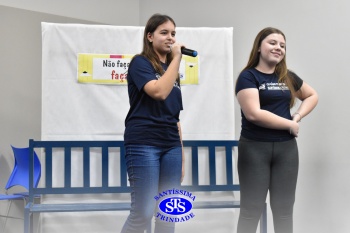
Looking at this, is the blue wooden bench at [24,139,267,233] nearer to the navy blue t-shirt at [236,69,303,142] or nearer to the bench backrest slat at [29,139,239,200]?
the bench backrest slat at [29,139,239,200]

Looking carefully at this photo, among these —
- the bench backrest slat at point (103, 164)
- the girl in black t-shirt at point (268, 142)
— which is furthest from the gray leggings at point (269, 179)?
the bench backrest slat at point (103, 164)

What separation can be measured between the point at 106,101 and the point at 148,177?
1.06m

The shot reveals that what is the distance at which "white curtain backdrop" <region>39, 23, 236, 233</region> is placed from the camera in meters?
2.23

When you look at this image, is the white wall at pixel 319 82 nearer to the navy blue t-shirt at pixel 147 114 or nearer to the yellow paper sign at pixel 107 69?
the yellow paper sign at pixel 107 69

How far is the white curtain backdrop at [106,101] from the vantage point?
2.23m

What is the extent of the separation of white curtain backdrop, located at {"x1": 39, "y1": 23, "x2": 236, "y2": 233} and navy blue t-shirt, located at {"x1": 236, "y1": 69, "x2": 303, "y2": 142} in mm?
812

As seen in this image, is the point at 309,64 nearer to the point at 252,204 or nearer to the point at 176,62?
the point at 252,204

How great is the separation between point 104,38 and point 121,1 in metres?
1.55

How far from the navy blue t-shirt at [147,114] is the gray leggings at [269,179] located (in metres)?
0.27

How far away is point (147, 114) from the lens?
1301mm

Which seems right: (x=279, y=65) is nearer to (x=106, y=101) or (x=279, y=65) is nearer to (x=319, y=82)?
(x=319, y=82)

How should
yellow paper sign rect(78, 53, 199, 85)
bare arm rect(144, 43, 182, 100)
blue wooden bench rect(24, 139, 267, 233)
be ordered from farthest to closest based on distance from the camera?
yellow paper sign rect(78, 53, 199, 85), blue wooden bench rect(24, 139, 267, 233), bare arm rect(144, 43, 182, 100)

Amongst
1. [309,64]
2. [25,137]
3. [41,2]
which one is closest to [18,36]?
[41,2]

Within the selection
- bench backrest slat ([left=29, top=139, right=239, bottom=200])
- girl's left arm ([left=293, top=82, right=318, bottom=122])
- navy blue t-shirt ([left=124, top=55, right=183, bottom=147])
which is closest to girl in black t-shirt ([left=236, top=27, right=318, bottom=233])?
girl's left arm ([left=293, top=82, right=318, bottom=122])
